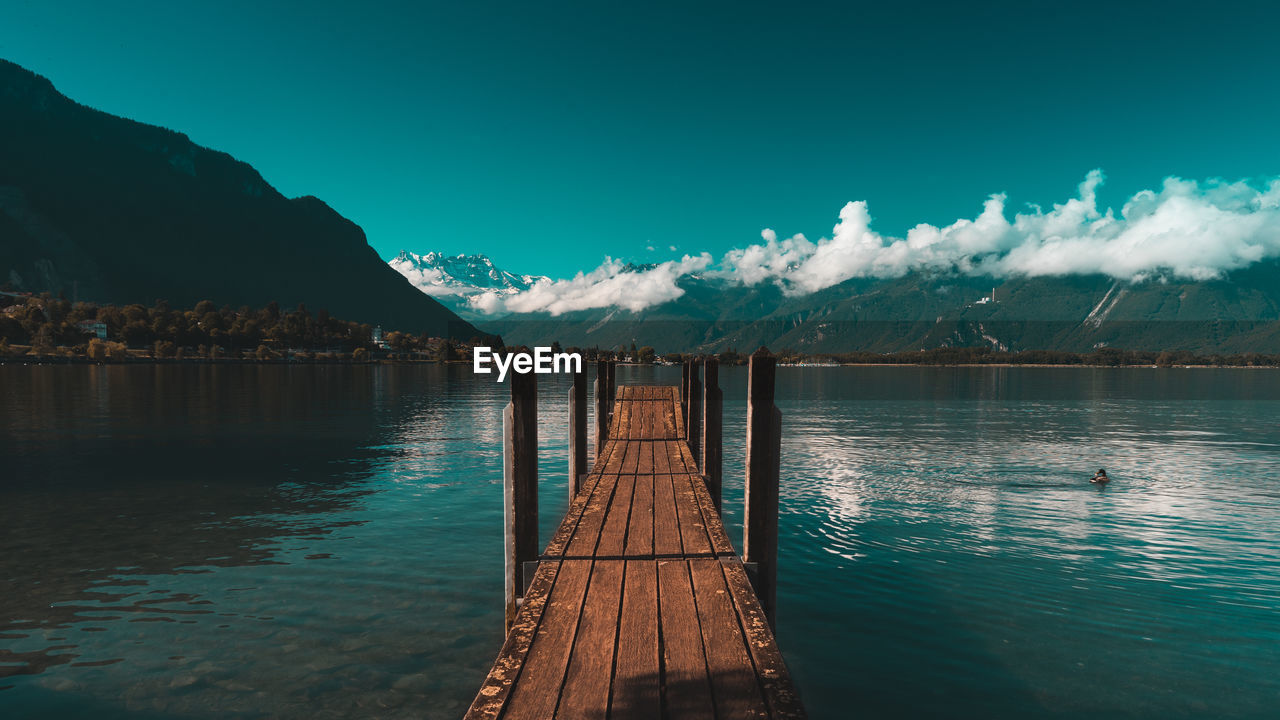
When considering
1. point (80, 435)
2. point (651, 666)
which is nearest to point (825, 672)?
point (651, 666)

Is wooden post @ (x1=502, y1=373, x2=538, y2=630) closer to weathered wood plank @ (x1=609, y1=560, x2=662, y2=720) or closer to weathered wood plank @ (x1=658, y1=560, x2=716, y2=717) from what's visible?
weathered wood plank @ (x1=609, y1=560, x2=662, y2=720)

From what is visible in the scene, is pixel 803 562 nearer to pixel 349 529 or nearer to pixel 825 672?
pixel 825 672

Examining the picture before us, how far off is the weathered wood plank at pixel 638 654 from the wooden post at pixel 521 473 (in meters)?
2.01

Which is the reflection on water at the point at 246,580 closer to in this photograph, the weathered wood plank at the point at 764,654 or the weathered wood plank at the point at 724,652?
the weathered wood plank at the point at 724,652

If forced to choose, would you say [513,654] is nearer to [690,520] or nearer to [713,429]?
[690,520]

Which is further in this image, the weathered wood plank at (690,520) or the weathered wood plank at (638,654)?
the weathered wood plank at (690,520)

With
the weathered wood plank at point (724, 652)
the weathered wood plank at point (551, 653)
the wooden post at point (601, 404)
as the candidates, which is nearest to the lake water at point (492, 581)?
the wooden post at point (601, 404)

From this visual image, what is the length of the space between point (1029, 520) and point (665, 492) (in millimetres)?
15640

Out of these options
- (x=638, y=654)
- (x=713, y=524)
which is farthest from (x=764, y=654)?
(x=713, y=524)

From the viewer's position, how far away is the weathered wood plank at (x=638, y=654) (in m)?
4.52

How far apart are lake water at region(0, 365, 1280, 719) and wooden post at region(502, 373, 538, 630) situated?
2712 millimetres

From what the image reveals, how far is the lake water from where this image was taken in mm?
9781

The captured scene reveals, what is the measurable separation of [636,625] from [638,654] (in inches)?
19.9

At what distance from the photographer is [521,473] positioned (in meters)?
8.33
